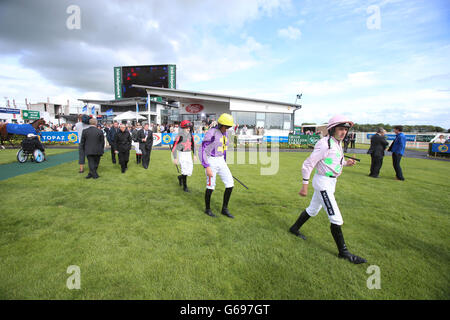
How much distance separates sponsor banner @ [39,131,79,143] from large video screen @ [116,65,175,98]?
40.5 ft

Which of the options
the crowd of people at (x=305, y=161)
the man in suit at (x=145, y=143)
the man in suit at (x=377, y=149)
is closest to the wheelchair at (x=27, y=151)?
the crowd of people at (x=305, y=161)

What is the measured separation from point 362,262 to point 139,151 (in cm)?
981

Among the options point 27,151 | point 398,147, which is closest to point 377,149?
point 398,147

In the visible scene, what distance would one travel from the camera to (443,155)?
17.4 metres

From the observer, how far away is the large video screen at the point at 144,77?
1114 inches

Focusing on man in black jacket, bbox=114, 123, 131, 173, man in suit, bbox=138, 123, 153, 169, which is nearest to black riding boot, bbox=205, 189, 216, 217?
man in black jacket, bbox=114, 123, 131, 173

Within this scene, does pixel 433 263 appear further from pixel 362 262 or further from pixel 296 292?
pixel 296 292

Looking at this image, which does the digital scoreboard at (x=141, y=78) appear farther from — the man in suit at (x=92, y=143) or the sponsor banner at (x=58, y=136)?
the man in suit at (x=92, y=143)

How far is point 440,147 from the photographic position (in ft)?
57.0

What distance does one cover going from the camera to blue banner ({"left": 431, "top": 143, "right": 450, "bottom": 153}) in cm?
1703

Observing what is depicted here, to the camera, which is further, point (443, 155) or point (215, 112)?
point (215, 112)
